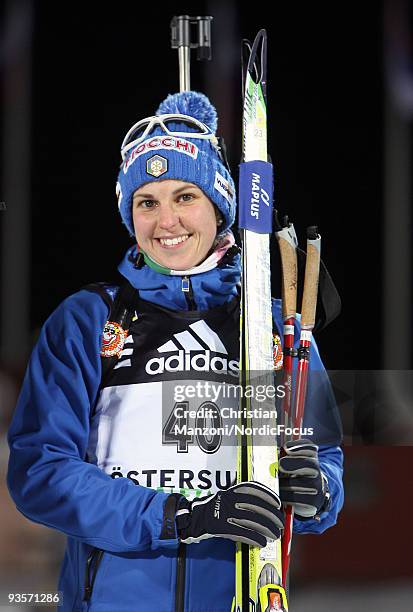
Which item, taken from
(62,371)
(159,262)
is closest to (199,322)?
(159,262)

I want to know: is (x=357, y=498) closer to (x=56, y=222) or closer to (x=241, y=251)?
(x=241, y=251)

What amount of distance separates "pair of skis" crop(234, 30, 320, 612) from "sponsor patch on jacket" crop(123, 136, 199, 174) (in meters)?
0.11

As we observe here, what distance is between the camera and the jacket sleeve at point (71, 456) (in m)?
1.67

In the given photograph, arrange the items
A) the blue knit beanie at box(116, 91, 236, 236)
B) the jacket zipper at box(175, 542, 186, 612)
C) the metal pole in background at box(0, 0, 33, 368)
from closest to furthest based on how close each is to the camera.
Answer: the jacket zipper at box(175, 542, 186, 612), the blue knit beanie at box(116, 91, 236, 236), the metal pole in background at box(0, 0, 33, 368)

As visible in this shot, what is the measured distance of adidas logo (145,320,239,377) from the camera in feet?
5.96

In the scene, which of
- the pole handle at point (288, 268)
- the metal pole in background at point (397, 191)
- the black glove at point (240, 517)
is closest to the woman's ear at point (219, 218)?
the pole handle at point (288, 268)

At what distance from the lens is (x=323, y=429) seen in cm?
194

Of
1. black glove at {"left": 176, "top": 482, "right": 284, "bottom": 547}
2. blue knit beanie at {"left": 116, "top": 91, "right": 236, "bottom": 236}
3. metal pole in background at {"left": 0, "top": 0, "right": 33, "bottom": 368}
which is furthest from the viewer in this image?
metal pole in background at {"left": 0, "top": 0, "right": 33, "bottom": 368}

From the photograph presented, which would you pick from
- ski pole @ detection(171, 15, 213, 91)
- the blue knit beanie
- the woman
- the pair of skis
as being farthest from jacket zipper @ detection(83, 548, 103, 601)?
ski pole @ detection(171, 15, 213, 91)

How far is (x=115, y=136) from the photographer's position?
82.4 inches

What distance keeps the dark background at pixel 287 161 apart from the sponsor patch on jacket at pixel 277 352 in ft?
0.58

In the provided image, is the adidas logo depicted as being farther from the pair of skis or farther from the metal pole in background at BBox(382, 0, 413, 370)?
the metal pole in background at BBox(382, 0, 413, 370)

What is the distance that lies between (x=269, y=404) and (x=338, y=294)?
1.10ft

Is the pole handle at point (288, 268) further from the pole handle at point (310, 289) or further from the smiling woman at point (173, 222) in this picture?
the smiling woman at point (173, 222)
